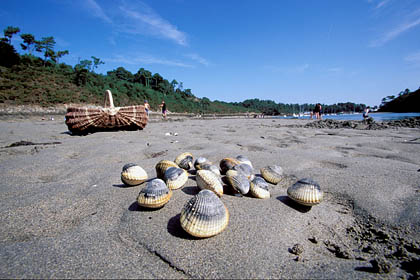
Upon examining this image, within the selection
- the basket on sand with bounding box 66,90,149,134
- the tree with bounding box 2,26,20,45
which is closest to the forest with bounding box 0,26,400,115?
the tree with bounding box 2,26,20,45

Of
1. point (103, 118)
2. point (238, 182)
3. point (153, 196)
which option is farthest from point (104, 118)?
point (238, 182)

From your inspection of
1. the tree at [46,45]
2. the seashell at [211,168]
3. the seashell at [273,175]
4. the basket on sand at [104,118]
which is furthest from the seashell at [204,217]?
the tree at [46,45]

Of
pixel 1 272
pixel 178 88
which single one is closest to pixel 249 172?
pixel 1 272

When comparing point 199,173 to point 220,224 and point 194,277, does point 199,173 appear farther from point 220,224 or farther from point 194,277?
point 194,277

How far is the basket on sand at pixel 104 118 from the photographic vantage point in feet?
17.5

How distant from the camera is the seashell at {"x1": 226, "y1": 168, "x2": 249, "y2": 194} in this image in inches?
65.9

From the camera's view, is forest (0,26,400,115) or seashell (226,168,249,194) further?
forest (0,26,400,115)

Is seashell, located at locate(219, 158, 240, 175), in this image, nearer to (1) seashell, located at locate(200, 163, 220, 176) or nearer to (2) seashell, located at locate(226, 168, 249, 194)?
(1) seashell, located at locate(200, 163, 220, 176)

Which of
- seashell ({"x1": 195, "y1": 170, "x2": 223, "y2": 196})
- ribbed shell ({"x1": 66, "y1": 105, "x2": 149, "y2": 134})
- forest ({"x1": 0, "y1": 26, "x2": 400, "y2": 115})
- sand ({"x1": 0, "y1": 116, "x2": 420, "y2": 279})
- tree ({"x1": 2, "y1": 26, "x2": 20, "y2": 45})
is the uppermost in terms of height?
tree ({"x1": 2, "y1": 26, "x2": 20, "y2": 45})

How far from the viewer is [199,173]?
167cm

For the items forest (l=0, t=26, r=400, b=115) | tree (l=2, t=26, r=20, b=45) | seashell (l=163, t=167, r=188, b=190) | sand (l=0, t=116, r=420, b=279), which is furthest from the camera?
tree (l=2, t=26, r=20, b=45)

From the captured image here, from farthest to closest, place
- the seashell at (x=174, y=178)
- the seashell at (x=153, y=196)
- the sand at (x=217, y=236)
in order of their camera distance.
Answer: the seashell at (x=174, y=178), the seashell at (x=153, y=196), the sand at (x=217, y=236)

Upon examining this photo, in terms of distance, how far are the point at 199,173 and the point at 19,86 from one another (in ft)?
158

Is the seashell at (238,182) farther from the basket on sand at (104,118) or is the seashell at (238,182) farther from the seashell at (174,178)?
the basket on sand at (104,118)
